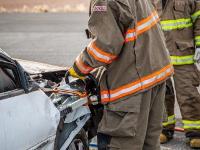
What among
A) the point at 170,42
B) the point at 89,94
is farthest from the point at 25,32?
the point at 89,94

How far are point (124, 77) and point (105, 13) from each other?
0.47m

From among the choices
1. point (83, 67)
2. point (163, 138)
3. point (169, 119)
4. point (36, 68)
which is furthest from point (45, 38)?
point (83, 67)

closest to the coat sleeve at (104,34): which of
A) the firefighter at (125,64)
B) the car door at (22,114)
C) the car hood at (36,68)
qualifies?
the firefighter at (125,64)

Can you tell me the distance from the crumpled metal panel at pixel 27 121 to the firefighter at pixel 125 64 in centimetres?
42

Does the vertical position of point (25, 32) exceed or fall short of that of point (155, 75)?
it falls short

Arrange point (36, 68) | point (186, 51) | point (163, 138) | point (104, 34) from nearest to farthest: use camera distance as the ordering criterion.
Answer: point (104, 34), point (36, 68), point (186, 51), point (163, 138)

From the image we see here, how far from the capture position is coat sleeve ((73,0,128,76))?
11.6 feet

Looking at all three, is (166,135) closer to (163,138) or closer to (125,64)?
(163,138)

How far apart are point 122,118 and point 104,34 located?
2.01ft

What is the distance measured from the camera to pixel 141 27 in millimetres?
3713

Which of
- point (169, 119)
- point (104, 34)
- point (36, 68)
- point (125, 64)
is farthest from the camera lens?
point (169, 119)

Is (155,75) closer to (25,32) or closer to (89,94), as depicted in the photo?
(89,94)

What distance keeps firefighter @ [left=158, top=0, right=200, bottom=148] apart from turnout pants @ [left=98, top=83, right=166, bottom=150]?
146cm

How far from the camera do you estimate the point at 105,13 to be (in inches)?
140
